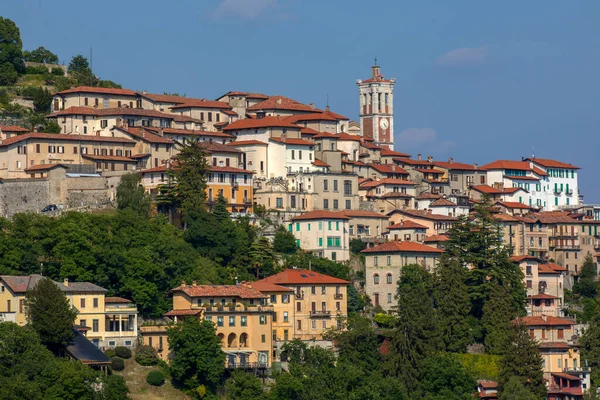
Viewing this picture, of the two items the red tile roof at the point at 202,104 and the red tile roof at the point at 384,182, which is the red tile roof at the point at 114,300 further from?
the red tile roof at the point at 202,104

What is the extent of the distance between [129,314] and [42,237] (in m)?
8.65

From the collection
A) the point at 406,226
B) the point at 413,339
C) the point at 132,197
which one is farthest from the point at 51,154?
the point at 413,339

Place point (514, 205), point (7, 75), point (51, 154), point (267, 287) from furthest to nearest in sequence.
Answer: point (7, 75) < point (514, 205) < point (51, 154) < point (267, 287)

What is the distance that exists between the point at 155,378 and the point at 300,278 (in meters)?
16.3

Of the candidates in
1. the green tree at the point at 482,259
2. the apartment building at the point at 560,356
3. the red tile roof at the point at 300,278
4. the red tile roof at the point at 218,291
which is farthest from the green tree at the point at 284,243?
the apartment building at the point at 560,356

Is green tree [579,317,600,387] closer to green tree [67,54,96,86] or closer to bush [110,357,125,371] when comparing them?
bush [110,357,125,371]

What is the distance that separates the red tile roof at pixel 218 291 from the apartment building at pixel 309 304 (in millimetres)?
3460

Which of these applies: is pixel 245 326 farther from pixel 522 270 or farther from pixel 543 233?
pixel 543 233

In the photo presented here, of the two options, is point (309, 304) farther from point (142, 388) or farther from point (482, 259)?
point (142, 388)

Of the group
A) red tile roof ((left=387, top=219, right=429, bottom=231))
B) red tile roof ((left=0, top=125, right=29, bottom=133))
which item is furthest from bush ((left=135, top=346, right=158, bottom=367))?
red tile roof ((left=0, top=125, right=29, bottom=133))

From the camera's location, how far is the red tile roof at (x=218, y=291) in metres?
97.2

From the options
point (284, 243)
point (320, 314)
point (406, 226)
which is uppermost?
point (406, 226)

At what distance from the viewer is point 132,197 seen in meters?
108

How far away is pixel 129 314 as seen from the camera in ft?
312
